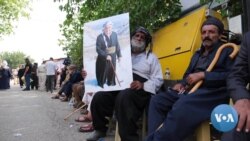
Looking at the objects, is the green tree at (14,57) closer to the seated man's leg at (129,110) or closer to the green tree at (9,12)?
the green tree at (9,12)

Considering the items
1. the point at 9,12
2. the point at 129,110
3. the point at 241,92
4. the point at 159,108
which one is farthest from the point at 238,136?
the point at 9,12

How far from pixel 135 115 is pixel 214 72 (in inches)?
48.6

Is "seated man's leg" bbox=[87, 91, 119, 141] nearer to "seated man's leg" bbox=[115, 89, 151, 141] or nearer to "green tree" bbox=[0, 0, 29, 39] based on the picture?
"seated man's leg" bbox=[115, 89, 151, 141]

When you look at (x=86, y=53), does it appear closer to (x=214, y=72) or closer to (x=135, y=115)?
(x=135, y=115)

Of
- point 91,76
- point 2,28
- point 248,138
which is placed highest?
point 2,28

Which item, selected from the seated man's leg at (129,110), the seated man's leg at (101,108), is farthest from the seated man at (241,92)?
the seated man's leg at (101,108)

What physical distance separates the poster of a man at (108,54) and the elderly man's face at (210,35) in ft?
3.69

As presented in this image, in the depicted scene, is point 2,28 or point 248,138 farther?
point 2,28

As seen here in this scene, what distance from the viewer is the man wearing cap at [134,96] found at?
4.44 metres

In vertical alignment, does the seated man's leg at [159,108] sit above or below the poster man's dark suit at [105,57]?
below

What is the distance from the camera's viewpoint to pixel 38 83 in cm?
2122

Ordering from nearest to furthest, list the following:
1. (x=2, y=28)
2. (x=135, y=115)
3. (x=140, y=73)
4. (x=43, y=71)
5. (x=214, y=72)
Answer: (x=214, y=72) < (x=135, y=115) < (x=140, y=73) < (x=43, y=71) < (x=2, y=28)

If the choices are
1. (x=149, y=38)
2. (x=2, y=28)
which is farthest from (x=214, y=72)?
(x=2, y=28)

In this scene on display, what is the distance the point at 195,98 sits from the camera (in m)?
3.35
